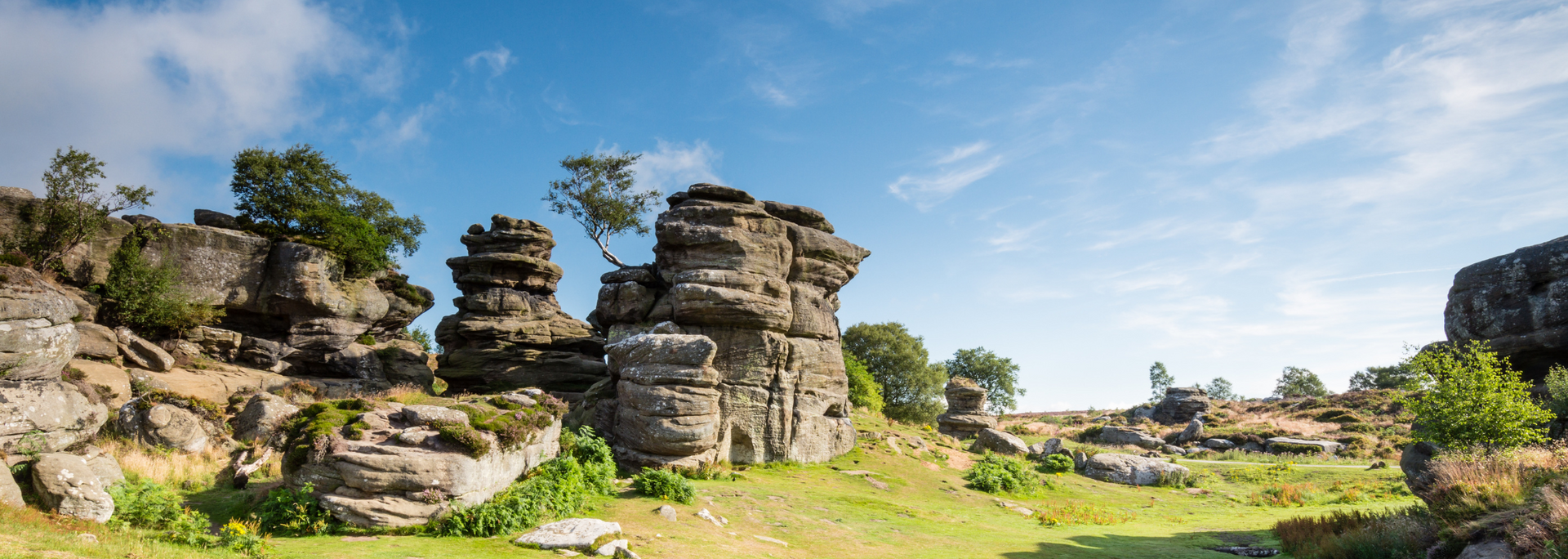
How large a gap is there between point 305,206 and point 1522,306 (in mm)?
50676

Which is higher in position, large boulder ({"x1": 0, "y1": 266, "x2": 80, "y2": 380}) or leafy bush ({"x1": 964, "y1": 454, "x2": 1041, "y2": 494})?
large boulder ({"x1": 0, "y1": 266, "x2": 80, "y2": 380})

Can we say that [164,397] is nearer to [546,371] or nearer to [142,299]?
[142,299]

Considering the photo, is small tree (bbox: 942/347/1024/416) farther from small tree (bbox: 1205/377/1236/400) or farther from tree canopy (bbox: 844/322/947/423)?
small tree (bbox: 1205/377/1236/400)

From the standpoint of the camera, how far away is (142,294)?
28484mm

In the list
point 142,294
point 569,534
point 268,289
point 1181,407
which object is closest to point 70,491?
point 569,534

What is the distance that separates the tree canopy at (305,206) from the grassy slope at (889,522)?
25.1 meters

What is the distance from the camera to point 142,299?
1116 inches

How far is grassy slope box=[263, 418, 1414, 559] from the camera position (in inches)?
520

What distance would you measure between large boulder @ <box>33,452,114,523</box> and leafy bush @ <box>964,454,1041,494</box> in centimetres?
2408

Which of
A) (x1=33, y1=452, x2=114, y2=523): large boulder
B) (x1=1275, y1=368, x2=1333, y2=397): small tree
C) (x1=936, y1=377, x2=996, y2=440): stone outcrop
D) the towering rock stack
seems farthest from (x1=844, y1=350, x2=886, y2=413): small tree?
(x1=1275, y1=368, x2=1333, y2=397): small tree

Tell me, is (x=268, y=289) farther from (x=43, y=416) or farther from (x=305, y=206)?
(x=43, y=416)

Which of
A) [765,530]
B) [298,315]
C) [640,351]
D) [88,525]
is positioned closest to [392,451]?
[88,525]

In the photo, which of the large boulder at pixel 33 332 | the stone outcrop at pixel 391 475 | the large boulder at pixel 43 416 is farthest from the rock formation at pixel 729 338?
the large boulder at pixel 33 332

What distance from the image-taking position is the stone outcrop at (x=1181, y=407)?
63.4 meters
